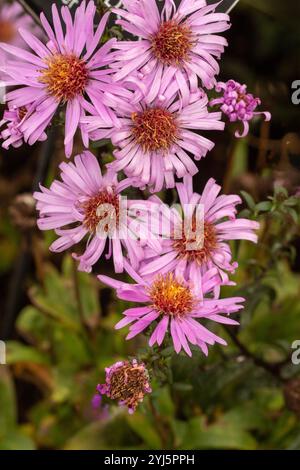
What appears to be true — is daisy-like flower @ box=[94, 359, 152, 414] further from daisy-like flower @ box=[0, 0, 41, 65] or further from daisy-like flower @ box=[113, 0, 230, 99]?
daisy-like flower @ box=[0, 0, 41, 65]

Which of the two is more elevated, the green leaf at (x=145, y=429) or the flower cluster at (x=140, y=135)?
the flower cluster at (x=140, y=135)

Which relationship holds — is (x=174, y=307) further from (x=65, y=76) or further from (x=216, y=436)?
(x=216, y=436)

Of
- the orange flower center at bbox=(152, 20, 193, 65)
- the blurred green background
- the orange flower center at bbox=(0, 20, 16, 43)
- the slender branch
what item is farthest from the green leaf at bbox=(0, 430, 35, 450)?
the orange flower center at bbox=(0, 20, 16, 43)

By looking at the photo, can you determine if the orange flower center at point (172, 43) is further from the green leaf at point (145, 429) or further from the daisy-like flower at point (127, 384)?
the green leaf at point (145, 429)

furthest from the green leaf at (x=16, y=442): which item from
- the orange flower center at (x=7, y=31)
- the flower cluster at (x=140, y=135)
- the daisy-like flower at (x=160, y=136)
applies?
the orange flower center at (x=7, y=31)

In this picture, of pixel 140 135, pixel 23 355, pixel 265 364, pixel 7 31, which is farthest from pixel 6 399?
pixel 7 31
